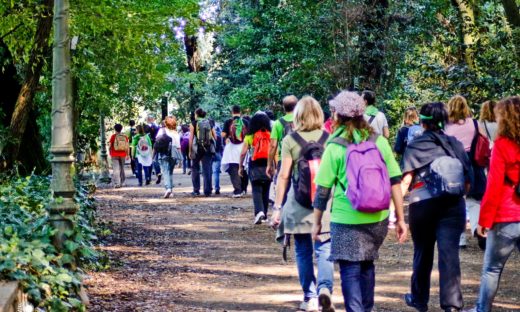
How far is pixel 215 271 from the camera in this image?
1099 centimetres

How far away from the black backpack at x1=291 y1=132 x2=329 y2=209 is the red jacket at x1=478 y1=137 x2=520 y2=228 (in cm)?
155

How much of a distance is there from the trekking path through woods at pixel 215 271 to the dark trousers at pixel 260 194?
0.37 metres

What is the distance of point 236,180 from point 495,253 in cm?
1481

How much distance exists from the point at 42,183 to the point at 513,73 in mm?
7448

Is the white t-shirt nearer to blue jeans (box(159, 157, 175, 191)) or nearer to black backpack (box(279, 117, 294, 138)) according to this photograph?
black backpack (box(279, 117, 294, 138))

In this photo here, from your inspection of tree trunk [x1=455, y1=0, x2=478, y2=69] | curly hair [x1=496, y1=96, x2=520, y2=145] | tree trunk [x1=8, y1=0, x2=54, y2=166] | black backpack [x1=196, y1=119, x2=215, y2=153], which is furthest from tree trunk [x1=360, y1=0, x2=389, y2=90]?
curly hair [x1=496, y1=96, x2=520, y2=145]

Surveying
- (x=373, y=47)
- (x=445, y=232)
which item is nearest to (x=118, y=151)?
(x=373, y=47)

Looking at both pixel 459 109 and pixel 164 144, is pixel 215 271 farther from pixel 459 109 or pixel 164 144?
pixel 164 144

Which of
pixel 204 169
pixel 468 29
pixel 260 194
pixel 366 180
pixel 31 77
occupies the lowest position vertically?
pixel 260 194

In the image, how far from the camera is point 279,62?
2984 cm

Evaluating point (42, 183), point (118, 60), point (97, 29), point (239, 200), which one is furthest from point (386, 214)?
point (239, 200)

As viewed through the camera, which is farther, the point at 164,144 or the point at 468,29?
the point at 164,144

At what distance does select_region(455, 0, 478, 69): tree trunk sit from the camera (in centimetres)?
1594

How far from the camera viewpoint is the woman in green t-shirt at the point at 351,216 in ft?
21.6
